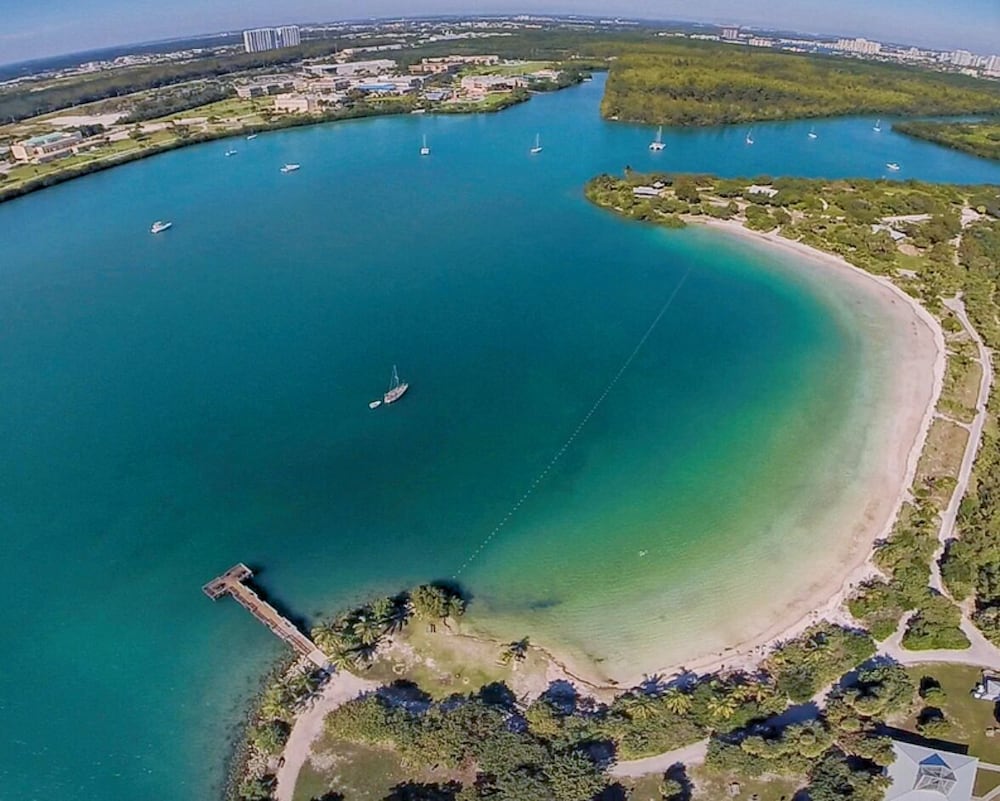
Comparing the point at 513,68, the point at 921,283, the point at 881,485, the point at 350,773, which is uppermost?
the point at 513,68

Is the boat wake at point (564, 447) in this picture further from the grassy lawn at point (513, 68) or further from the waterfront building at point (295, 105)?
the grassy lawn at point (513, 68)

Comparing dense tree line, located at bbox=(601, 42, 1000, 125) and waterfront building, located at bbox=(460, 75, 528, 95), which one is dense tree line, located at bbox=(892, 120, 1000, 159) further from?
waterfront building, located at bbox=(460, 75, 528, 95)

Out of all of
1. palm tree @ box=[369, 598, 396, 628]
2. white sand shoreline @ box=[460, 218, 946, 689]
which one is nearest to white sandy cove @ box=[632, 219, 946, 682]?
white sand shoreline @ box=[460, 218, 946, 689]

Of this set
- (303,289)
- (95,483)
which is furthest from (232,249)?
(95,483)

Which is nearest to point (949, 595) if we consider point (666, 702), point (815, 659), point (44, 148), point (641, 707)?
point (815, 659)

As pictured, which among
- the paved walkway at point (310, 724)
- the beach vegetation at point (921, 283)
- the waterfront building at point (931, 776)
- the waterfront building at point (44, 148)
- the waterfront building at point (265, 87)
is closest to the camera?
the waterfront building at point (931, 776)

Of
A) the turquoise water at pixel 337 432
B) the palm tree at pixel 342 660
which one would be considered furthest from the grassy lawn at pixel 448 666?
the turquoise water at pixel 337 432

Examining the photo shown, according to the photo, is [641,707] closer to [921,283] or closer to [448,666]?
[448,666]
